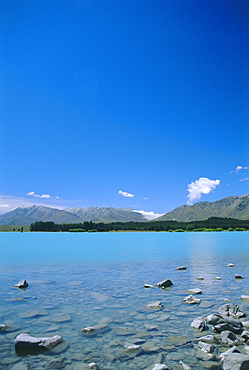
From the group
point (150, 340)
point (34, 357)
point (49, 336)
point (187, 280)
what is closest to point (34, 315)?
point (49, 336)

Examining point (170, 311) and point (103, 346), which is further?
point (170, 311)

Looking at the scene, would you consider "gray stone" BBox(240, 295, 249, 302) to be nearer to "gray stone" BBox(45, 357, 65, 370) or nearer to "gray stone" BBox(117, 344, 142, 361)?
"gray stone" BBox(117, 344, 142, 361)

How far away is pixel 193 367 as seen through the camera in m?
7.80

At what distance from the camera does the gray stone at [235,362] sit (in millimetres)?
7246

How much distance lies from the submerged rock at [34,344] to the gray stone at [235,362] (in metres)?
5.64

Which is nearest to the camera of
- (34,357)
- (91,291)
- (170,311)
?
(34,357)

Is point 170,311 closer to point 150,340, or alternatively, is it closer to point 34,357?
point 150,340

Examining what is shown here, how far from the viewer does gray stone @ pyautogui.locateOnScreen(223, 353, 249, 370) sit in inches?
285

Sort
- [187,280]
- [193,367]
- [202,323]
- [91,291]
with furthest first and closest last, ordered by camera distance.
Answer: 1. [187,280]
2. [91,291]
3. [202,323]
4. [193,367]

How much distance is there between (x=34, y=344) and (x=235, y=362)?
6500mm

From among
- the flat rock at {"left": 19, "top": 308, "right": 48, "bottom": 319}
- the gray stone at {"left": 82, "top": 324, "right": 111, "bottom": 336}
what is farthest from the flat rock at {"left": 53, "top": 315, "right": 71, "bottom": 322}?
the gray stone at {"left": 82, "top": 324, "right": 111, "bottom": 336}

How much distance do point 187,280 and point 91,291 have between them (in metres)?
7.97

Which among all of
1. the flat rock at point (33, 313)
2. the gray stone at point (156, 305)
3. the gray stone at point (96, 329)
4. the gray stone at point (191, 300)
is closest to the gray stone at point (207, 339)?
the gray stone at point (96, 329)

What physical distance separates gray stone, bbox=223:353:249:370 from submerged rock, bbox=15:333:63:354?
222 inches
